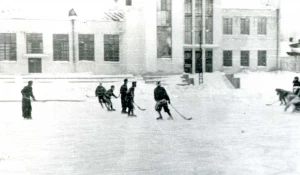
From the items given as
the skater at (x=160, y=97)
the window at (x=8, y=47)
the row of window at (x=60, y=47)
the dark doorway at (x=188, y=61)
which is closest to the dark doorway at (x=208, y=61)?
the dark doorway at (x=188, y=61)

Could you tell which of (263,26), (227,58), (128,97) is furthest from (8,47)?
(263,26)

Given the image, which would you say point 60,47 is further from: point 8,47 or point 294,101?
point 294,101

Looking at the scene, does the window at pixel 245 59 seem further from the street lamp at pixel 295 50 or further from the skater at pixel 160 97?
the skater at pixel 160 97

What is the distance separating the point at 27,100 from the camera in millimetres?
6727

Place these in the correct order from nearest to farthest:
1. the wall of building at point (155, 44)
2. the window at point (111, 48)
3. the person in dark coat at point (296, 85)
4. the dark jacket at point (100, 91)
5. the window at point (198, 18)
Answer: the dark jacket at point (100, 91) → the window at point (111, 48) → the wall of building at point (155, 44) → the person in dark coat at point (296, 85) → the window at point (198, 18)

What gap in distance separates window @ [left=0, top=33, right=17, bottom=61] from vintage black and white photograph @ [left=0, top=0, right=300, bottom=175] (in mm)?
18

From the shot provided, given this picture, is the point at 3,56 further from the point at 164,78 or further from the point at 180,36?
the point at 180,36

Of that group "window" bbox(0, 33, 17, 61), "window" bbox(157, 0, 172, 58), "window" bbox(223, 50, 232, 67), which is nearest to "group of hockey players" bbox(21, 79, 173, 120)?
"window" bbox(0, 33, 17, 61)

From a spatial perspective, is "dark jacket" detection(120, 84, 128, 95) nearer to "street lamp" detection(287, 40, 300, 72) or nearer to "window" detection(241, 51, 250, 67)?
"window" detection(241, 51, 250, 67)

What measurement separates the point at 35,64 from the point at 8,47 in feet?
2.49

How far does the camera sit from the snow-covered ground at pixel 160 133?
20.5ft

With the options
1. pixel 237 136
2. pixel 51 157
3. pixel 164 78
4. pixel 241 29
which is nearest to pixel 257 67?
pixel 237 136

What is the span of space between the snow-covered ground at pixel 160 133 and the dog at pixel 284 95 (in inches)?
4.0

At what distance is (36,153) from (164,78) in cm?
237
